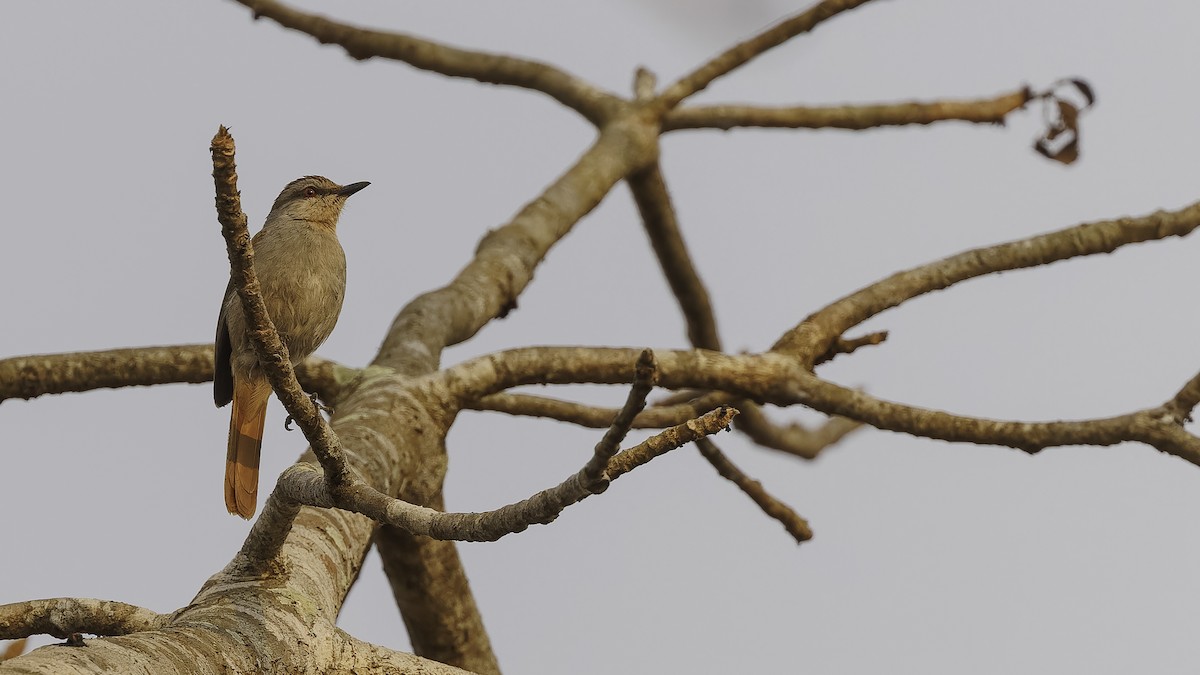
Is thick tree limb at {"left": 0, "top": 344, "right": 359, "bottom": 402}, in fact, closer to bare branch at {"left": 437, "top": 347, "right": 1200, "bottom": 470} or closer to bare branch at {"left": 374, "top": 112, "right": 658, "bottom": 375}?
bare branch at {"left": 374, "top": 112, "right": 658, "bottom": 375}

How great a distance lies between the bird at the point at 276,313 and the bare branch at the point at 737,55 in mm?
2991

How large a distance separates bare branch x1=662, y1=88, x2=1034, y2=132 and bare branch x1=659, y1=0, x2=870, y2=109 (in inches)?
5.3

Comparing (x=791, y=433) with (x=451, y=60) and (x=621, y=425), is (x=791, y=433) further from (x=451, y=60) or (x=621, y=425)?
(x=621, y=425)

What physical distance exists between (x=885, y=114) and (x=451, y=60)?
2.38m

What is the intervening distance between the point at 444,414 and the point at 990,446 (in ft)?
6.01

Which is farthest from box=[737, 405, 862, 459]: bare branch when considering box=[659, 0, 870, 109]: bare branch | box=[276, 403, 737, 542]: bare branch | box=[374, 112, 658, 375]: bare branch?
box=[276, 403, 737, 542]: bare branch

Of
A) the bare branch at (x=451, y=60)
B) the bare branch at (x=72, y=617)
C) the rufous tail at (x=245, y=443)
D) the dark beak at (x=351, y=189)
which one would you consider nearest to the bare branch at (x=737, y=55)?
the bare branch at (x=451, y=60)

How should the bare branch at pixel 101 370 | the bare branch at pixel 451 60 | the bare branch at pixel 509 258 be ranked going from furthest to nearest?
the bare branch at pixel 451 60
the bare branch at pixel 509 258
the bare branch at pixel 101 370

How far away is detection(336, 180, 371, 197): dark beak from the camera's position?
4.12 metres

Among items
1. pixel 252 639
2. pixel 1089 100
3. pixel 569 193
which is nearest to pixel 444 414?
pixel 252 639

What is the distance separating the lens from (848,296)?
4.73m

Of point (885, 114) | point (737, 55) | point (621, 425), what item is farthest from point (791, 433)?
point (621, 425)

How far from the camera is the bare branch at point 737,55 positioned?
6.15m

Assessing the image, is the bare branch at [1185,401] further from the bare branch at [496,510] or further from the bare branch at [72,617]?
the bare branch at [72,617]
